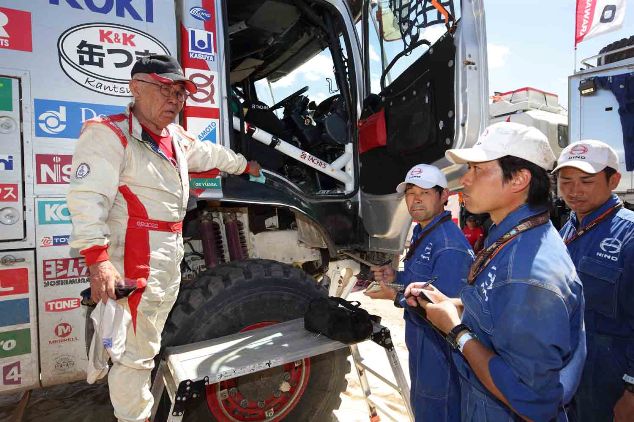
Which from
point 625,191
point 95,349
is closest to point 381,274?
point 95,349

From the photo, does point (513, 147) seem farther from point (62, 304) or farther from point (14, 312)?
point (14, 312)

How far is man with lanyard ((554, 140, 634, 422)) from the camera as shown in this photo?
6.07ft

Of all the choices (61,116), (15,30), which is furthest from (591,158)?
(15,30)

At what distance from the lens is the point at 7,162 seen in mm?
2010

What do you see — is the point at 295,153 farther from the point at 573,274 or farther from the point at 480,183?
the point at 573,274

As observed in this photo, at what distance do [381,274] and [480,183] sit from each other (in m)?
1.22

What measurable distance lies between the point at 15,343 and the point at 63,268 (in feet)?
1.35

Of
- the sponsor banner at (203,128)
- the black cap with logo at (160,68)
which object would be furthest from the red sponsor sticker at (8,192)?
the sponsor banner at (203,128)

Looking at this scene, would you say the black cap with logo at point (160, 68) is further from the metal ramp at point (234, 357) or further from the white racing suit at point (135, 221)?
the metal ramp at point (234, 357)

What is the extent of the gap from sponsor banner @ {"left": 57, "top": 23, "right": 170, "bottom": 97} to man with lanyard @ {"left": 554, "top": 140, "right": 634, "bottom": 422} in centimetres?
232

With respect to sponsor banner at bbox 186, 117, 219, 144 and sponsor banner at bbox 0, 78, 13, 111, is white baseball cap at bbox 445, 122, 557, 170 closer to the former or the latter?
sponsor banner at bbox 186, 117, 219, 144

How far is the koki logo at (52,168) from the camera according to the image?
6.85 feet

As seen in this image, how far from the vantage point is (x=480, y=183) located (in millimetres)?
1379

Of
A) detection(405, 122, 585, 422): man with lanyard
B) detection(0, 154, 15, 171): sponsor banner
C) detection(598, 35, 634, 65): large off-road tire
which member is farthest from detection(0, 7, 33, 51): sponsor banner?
detection(598, 35, 634, 65): large off-road tire
